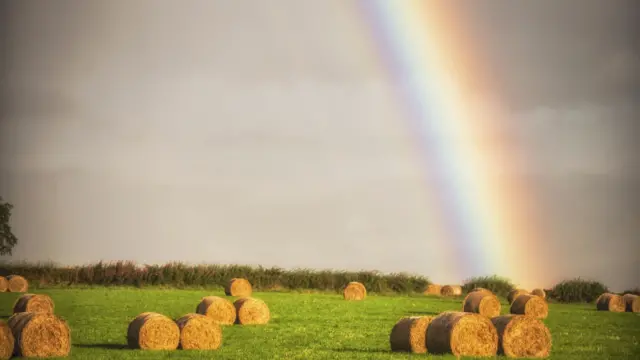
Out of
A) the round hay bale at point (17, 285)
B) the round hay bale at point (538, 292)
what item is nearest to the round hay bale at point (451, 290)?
the round hay bale at point (538, 292)

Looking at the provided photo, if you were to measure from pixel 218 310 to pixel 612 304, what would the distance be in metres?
22.1

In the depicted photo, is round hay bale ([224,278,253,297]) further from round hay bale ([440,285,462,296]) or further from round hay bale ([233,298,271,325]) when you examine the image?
round hay bale ([440,285,462,296])

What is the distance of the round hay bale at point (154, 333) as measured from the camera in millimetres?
18984

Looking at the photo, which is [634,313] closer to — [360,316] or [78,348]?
[360,316]

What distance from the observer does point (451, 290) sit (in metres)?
55.5

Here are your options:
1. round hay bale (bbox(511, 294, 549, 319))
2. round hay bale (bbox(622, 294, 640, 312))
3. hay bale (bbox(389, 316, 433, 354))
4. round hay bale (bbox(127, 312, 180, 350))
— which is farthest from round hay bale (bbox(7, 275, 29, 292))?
hay bale (bbox(389, 316, 433, 354))

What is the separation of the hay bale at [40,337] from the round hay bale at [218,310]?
7935mm

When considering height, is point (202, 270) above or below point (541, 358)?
above

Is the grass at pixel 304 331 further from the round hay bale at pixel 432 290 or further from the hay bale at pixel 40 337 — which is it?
the round hay bale at pixel 432 290

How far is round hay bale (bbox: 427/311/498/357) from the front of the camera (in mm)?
18500

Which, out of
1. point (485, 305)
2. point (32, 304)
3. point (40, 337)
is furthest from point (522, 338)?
point (32, 304)

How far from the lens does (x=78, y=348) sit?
19.0m

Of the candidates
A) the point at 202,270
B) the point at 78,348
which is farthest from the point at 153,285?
the point at 78,348

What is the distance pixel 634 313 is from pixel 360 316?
1572 cm
